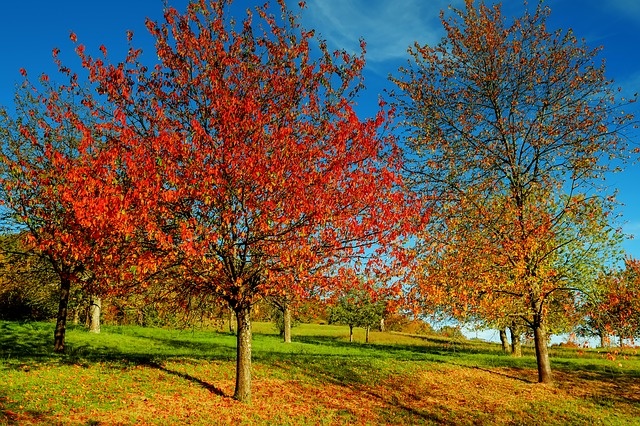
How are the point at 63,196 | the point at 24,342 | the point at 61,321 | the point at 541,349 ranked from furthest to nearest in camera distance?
1. the point at 24,342
2. the point at 541,349
3. the point at 61,321
4. the point at 63,196

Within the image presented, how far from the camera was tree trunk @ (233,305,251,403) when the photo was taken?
14.9 metres

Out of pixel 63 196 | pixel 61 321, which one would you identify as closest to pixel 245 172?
pixel 63 196

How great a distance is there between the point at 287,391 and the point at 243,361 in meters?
3.23

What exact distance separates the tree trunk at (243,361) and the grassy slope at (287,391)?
0.39 metres

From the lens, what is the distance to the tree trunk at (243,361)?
14930 mm

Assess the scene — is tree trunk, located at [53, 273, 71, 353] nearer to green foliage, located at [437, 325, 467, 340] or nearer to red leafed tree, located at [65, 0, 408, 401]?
red leafed tree, located at [65, 0, 408, 401]

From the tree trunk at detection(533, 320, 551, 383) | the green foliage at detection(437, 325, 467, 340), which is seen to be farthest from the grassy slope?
the green foliage at detection(437, 325, 467, 340)

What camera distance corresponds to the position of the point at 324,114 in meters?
14.3

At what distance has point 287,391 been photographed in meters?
17.2

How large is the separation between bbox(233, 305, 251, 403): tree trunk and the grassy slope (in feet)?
1.27

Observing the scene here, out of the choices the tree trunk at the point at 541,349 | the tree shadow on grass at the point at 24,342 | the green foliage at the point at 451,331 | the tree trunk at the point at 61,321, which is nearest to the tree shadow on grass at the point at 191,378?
the tree shadow on grass at the point at 24,342

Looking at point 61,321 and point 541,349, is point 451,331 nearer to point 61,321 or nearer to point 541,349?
point 541,349

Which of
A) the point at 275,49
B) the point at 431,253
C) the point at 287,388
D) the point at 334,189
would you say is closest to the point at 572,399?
the point at 431,253

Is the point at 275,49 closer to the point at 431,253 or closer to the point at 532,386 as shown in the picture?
the point at 431,253
